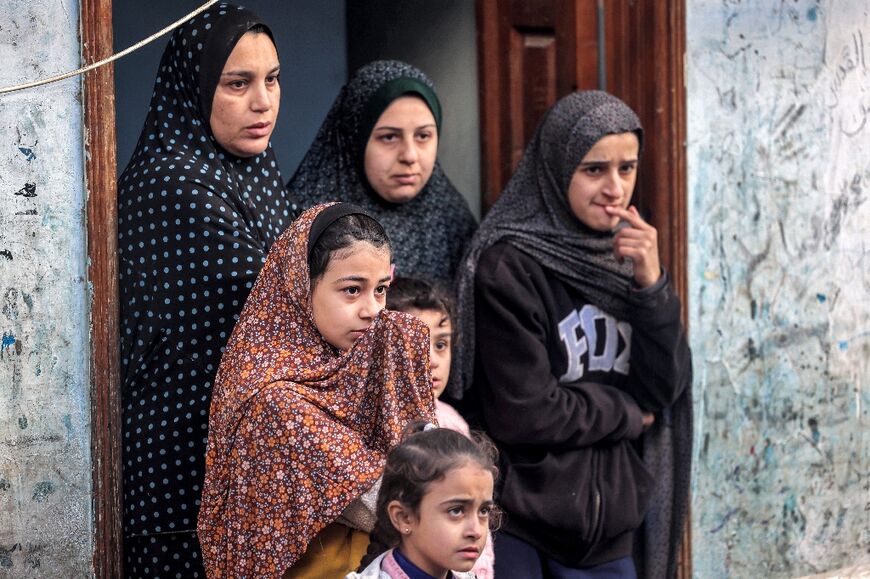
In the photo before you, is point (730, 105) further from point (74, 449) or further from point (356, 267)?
point (74, 449)

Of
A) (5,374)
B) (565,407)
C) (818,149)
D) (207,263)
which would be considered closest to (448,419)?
(565,407)

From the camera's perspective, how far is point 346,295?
342cm

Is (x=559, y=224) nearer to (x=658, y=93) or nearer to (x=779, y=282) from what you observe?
(x=658, y=93)

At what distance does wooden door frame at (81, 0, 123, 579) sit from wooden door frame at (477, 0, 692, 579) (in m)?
1.80

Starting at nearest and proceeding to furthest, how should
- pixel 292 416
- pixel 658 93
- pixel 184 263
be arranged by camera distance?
pixel 292 416 < pixel 184 263 < pixel 658 93

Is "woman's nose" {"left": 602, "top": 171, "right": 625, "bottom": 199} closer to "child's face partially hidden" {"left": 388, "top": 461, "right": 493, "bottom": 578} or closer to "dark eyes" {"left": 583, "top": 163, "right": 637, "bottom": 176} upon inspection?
"dark eyes" {"left": 583, "top": 163, "right": 637, "bottom": 176}

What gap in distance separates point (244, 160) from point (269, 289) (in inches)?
24.8

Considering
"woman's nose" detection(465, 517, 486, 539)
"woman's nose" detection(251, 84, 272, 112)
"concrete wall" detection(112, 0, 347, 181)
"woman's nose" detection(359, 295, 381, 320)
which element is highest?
"concrete wall" detection(112, 0, 347, 181)

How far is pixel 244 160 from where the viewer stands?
12.9 feet

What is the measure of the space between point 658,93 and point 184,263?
188cm

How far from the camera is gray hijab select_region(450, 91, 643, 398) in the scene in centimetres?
427

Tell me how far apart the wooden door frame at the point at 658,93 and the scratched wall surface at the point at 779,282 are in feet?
0.20

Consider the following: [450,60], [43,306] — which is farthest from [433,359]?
[450,60]

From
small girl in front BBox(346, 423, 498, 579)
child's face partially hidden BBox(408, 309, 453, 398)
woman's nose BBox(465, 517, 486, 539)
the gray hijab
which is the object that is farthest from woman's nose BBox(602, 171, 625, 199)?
woman's nose BBox(465, 517, 486, 539)
